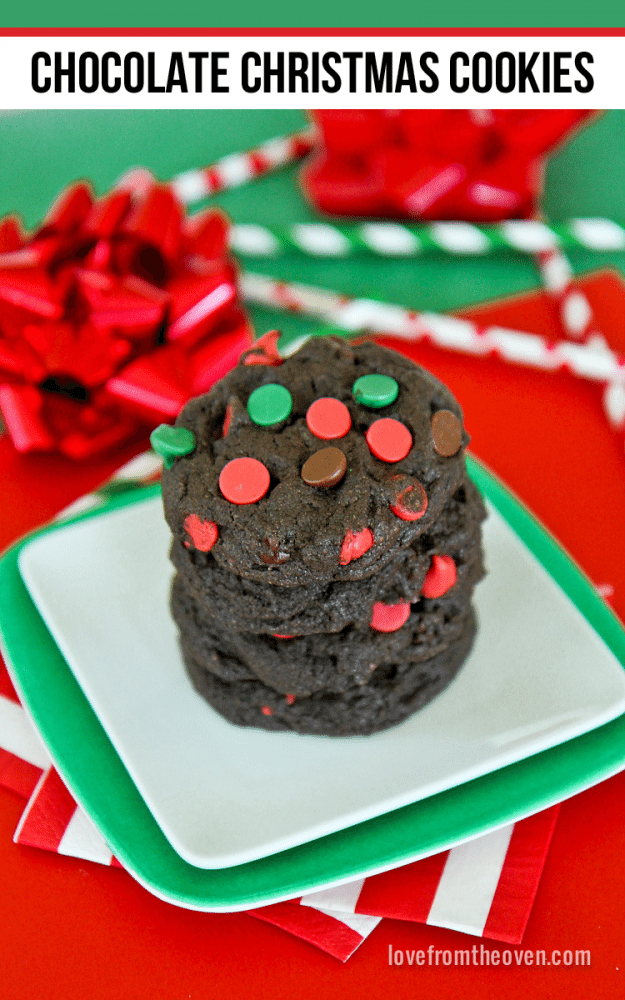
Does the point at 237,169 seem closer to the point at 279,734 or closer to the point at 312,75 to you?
the point at 312,75

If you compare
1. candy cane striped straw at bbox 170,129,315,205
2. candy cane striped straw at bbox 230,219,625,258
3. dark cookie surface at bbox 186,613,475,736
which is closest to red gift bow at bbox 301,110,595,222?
candy cane striped straw at bbox 230,219,625,258

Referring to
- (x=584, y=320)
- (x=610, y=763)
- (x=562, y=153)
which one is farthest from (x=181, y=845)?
(x=562, y=153)

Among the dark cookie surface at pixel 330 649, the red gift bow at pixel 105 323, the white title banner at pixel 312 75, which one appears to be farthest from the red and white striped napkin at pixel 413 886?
the white title banner at pixel 312 75

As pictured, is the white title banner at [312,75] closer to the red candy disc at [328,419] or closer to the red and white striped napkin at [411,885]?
the red candy disc at [328,419]

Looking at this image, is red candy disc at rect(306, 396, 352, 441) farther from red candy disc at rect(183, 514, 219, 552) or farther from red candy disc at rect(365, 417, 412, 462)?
red candy disc at rect(183, 514, 219, 552)

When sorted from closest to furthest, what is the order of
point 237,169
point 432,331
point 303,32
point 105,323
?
1. point 105,323
2. point 432,331
3. point 237,169
4. point 303,32

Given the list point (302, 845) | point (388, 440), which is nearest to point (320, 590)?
point (388, 440)
